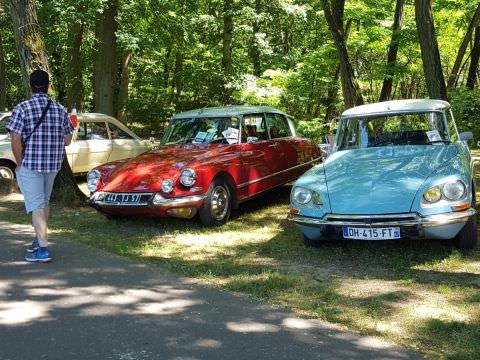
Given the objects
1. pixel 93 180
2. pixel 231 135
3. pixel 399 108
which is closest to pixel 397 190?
pixel 399 108

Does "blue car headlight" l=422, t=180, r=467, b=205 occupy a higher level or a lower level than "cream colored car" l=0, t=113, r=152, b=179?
lower

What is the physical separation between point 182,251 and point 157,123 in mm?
23069

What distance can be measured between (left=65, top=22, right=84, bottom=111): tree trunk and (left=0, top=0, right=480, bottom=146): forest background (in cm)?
5

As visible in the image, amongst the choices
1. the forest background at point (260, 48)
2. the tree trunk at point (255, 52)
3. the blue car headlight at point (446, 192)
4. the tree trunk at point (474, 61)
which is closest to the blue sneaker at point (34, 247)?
the blue car headlight at point (446, 192)

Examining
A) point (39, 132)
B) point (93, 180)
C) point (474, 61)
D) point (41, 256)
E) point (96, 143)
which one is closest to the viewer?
point (39, 132)

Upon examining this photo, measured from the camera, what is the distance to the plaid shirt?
552cm

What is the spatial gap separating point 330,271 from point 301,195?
3.21 feet

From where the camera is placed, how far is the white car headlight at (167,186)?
24.0 feet

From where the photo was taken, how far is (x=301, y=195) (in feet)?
20.4

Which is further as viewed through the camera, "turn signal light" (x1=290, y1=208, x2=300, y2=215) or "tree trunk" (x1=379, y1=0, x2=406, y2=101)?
"tree trunk" (x1=379, y1=0, x2=406, y2=101)

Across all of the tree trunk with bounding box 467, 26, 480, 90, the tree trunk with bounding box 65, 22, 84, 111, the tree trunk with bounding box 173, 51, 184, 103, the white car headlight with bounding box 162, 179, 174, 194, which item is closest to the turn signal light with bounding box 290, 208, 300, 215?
the white car headlight with bounding box 162, 179, 174, 194

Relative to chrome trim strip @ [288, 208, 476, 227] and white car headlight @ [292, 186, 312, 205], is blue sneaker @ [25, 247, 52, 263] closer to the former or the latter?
white car headlight @ [292, 186, 312, 205]

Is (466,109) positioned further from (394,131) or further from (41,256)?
(41,256)

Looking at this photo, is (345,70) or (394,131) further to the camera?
(345,70)
